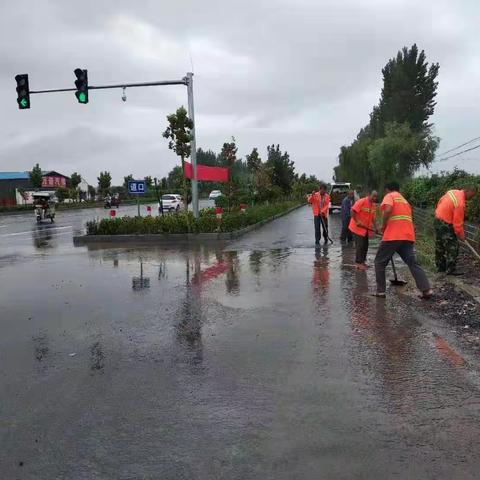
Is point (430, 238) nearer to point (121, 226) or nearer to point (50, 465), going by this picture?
point (121, 226)

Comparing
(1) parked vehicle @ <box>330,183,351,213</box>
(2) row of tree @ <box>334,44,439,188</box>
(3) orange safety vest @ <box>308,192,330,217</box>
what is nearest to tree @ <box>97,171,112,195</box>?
(2) row of tree @ <box>334,44,439,188</box>

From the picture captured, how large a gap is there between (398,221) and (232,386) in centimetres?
434

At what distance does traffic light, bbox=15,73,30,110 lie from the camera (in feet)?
60.8

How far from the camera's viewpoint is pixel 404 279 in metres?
9.66

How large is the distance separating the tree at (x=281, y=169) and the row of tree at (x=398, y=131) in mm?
6853

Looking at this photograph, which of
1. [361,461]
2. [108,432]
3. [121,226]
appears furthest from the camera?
[121,226]

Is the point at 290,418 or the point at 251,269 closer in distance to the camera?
the point at 290,418

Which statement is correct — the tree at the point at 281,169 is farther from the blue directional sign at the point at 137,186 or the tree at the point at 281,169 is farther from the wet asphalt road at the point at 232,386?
the wet asphalt road at the point at 232,386

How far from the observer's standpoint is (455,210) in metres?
8.97

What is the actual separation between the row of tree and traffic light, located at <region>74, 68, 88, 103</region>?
30.2 meters

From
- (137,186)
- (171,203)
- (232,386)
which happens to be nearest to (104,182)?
(171,203)

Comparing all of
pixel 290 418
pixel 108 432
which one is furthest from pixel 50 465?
pixel 290 418

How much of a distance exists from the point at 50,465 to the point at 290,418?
1.63 metres

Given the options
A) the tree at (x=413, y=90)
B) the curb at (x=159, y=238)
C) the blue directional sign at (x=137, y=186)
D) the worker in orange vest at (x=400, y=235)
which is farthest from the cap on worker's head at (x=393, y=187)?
the tree at (x=413, y=90)
